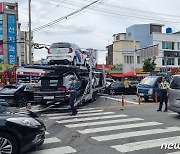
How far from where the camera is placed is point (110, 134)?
8.27 m

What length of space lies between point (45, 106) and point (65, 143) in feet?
25.8

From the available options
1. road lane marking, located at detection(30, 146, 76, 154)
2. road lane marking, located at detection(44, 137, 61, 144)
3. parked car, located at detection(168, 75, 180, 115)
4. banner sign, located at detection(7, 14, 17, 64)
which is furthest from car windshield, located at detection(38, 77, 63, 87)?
banner sign, located at detection(7, 14, 17, 64)

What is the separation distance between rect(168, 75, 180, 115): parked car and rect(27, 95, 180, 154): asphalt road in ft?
1.47

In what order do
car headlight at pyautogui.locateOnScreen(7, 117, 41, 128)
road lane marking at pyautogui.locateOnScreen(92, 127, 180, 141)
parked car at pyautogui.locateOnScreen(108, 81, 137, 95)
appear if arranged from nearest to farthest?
1. car headlight at pyautogui.locateOnScreen(7, 117, 41, 128)
2. road lane marking at pyautogui.locateOnScreen(92, 127, 180, 141)
3. parked car at pyautogui.locateOnScreen(108, 81, 137, 95)

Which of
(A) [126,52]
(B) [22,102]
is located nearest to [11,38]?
(A) [126,52]

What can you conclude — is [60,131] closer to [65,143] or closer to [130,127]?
[65,143]

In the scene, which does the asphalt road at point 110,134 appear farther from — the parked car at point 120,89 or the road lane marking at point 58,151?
the parked car at point 120,89

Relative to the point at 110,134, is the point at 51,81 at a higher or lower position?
higher

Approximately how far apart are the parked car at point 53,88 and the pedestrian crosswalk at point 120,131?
142 centimetres

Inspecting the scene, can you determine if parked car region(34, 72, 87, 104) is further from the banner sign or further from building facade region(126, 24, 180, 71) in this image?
the banner sign

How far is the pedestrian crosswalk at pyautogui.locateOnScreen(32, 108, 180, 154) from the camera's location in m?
6.88

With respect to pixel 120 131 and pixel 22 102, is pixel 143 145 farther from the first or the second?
pixel 22 102

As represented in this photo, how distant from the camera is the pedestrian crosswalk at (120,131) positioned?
22.6ft

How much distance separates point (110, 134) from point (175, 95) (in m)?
3.79
